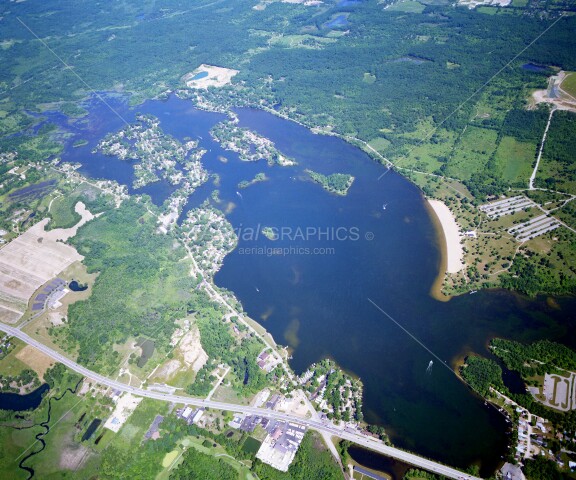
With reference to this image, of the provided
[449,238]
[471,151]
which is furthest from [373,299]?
[471,151]

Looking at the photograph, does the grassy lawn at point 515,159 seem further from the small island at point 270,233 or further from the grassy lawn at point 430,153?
the small island at point 270,233

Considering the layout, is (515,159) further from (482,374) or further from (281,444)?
(281,444)

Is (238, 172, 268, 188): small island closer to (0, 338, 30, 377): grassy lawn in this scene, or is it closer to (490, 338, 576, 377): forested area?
(0, 338, 30, 377): grassy lawn

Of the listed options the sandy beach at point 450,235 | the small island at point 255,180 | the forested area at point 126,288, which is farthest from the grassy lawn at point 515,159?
the forested area at point 126,288

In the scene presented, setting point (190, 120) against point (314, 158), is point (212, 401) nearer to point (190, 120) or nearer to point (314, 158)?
point (314, 158)

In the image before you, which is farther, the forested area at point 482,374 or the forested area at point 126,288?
the forested area at point 126,288

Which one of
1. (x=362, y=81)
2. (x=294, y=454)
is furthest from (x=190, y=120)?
(x=294, y=454)

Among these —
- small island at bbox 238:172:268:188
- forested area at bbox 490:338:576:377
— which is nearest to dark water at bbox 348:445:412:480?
forested area at bbox 490:338:576:377
